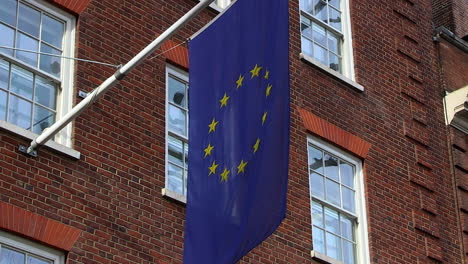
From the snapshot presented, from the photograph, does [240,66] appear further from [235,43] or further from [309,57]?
[309,57]

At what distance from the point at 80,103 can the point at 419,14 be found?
31.5 feet

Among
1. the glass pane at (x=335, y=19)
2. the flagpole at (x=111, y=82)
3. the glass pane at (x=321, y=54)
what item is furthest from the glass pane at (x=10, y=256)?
the glass pane at (x=335, y=19)

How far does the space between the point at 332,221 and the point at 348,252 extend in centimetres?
51

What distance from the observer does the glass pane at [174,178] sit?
17.3 metres

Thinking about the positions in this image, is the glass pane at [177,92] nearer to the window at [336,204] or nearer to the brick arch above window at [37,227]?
the window at [336,204]

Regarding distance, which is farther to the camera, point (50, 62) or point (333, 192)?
point (333, 192)

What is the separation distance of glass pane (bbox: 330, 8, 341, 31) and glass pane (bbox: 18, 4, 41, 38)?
625 centimetres

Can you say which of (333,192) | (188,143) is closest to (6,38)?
(188,143)

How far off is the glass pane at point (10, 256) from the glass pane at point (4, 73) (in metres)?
2.15

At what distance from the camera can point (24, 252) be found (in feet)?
49.6

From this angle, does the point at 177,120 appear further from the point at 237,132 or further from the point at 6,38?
the point at 237,132

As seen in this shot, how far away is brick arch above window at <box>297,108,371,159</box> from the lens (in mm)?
19578

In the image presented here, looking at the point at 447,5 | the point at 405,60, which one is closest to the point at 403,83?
the point at 405,60

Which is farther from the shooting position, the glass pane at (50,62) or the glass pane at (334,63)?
the glass pane at (334,63)
